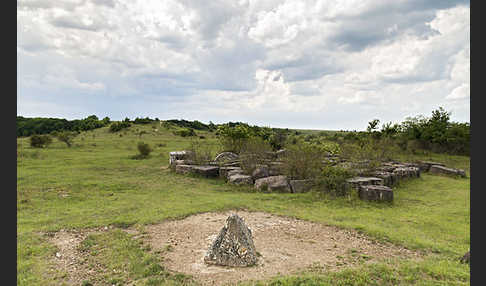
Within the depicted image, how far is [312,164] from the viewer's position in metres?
11.9

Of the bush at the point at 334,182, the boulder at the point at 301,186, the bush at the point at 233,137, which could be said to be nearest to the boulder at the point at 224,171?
the boulder at the point at 301,186

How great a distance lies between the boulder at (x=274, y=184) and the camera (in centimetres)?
1109

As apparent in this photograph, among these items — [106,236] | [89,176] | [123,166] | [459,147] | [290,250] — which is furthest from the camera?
[459,147]

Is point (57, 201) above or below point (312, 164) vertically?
below

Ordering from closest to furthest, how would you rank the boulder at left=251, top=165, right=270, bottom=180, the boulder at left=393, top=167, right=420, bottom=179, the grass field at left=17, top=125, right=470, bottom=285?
the grass field at left=17, top=125, right=470, bottom=285 < the boulder at left=251, top=165, right=270, bottom=180 < the boulder at left=393, top=167, right=420, bottom=179

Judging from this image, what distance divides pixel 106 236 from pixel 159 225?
1118mm

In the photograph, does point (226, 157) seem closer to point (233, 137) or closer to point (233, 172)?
point (233, 137)

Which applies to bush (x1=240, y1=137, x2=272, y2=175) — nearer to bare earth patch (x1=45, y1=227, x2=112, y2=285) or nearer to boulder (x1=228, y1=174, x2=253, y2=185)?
boulder (x1=228, y1=174, x2=253, y2=185)

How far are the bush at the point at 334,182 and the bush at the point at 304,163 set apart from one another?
0.78 metres

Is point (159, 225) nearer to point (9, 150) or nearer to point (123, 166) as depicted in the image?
point (9, 150)

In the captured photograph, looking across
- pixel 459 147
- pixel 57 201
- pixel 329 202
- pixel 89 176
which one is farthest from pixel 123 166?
pixel 459 147

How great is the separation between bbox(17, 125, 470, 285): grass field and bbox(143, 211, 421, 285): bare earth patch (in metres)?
0.27

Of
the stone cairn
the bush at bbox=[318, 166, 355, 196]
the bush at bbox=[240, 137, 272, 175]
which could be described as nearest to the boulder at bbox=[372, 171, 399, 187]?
the stone cairn

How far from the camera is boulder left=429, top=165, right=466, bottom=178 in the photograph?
1559 cm
